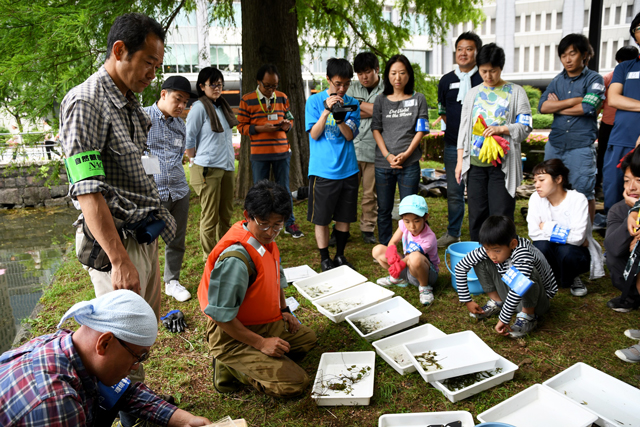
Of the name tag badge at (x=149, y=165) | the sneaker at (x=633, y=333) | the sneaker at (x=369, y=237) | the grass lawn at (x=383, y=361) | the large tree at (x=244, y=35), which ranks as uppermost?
the large tree at (x=244, y=35)

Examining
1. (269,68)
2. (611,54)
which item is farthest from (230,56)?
(269,68)

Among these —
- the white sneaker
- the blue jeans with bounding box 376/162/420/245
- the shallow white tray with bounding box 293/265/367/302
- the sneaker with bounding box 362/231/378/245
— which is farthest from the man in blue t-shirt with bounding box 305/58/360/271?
the white sneaker

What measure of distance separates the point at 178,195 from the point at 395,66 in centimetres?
215

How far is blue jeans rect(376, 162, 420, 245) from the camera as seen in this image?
3.93m

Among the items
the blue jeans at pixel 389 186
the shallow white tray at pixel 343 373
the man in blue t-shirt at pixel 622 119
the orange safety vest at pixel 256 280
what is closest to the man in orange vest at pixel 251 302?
the orange safety vest at pixel 256 280

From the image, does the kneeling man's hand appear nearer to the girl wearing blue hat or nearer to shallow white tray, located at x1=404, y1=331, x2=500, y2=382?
shallow white tray, located at x1=404, y1=331, x2=500, y2=382

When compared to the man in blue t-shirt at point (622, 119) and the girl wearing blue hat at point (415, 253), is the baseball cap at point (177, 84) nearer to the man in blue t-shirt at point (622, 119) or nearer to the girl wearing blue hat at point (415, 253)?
the girl wearing blue hat at point (415, 253)

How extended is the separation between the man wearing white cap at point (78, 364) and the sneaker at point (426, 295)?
2249 millimetres

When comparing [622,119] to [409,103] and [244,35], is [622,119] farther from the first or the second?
[244,35]

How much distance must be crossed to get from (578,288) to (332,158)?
2.14m

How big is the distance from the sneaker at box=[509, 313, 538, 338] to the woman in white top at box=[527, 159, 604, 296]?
0.73 meters

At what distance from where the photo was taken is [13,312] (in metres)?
4.29

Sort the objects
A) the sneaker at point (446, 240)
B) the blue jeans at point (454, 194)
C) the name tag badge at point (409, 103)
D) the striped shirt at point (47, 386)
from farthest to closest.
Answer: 1. the sneaker at point (446, 240)
2. the blue jeans at point (454, 194)
3. the name tag badge at point (409, 103)
4. the striped shirt at point (47, 386)

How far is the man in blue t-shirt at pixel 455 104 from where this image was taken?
13.3 feet
